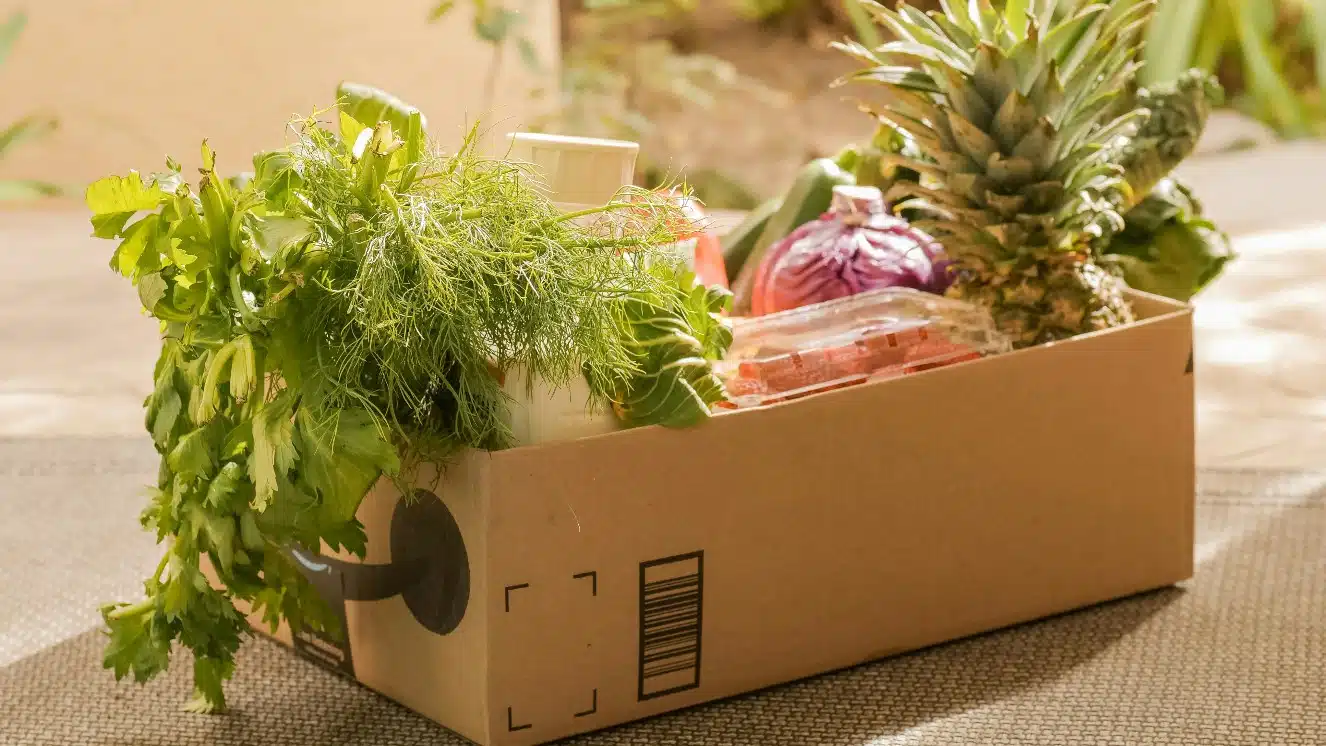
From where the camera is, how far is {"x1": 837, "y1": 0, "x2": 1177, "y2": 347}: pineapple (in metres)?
1.21

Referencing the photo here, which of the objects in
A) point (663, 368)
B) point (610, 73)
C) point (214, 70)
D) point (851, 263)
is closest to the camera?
point (663, 368)

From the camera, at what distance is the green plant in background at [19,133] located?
2896 mm

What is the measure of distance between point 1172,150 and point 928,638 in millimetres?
548

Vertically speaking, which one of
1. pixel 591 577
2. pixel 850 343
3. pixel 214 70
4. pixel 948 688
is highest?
pixel 214 70

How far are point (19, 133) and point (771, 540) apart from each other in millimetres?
2476

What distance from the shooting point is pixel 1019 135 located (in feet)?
4.02

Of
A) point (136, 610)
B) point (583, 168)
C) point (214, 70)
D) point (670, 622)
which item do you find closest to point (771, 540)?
point (670, 622)

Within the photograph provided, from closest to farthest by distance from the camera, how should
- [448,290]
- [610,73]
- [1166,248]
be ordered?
[448,290] → [1166,248] → [610,73]

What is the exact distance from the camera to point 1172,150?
1413 millimetres

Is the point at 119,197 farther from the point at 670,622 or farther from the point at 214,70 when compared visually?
the point at 214,70

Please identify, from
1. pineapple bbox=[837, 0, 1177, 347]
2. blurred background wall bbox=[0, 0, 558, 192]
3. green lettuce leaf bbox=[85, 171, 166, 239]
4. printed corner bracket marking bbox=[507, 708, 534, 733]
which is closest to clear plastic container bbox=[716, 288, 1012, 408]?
pineapple bbox=[837, 0, 1177, 347]

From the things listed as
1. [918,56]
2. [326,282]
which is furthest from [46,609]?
[918,56]

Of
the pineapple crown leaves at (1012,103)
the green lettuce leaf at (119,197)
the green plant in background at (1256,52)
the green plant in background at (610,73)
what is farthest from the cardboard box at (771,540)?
the green plant in background at (1256,52)

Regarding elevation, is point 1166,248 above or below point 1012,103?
below
